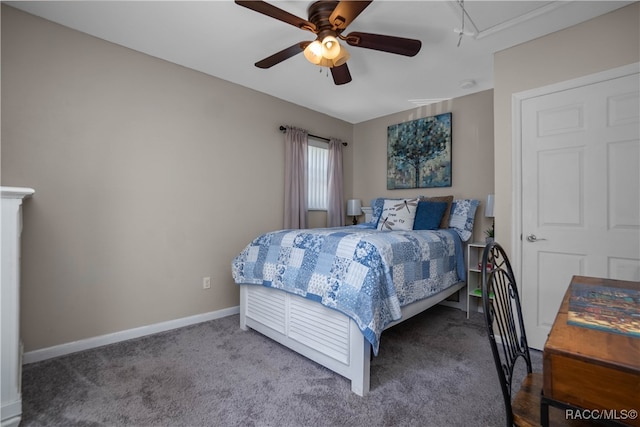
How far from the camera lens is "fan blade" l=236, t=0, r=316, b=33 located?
5.03 feet

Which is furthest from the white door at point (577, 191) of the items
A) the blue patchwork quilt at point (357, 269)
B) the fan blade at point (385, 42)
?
the fan blade at point (385, 42)

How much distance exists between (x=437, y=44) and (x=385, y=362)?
100 inches

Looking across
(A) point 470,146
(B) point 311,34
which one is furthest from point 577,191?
(B) point 311,34

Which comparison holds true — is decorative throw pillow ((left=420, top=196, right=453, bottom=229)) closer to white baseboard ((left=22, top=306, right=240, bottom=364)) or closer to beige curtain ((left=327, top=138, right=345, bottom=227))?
beige curtain ((left=327, top=138, right=345, bottom=227))

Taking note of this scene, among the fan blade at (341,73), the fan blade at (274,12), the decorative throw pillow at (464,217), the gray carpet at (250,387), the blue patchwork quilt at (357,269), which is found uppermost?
the fan blade at (274,12)

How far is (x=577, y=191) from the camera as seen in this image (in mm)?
2148

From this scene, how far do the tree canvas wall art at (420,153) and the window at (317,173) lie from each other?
924mm

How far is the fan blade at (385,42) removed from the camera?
1833mm

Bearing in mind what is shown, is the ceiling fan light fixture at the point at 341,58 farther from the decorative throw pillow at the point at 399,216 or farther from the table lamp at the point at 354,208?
the table lamp at the point at 354,208

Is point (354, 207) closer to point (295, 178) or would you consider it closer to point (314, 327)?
point (295, 178)

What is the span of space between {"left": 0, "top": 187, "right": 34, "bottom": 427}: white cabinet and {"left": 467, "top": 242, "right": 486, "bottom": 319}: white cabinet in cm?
341

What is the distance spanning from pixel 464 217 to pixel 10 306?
11.9ft

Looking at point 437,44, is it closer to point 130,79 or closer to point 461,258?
point 461,258

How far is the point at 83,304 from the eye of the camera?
2264mm
